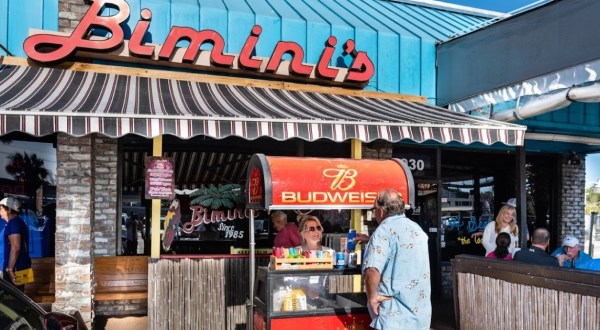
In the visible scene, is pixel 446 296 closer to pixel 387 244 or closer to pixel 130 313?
pixel 130 313

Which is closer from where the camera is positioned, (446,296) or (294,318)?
(294,318)

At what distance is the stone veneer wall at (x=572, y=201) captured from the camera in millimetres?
10781

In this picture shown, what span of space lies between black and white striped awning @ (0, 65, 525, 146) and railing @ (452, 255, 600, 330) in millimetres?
1677

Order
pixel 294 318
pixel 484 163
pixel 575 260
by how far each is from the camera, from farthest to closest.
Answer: pixel 484 163 < pixel 575 260 < pixel 294 318

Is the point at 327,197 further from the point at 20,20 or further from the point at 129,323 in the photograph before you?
the point at 20,20

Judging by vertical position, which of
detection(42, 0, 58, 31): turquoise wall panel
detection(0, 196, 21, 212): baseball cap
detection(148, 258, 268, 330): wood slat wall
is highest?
detection(42, 0, 58, 31): turquoise wall panel

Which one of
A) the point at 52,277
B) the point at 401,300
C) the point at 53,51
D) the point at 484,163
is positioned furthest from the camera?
the point at 484,163

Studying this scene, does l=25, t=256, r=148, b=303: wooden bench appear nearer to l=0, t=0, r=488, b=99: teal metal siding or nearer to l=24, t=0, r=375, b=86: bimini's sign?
l=24, t=0, r=375, b=86: bimini's sign

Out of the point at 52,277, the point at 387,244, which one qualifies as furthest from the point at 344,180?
the point at 52,277

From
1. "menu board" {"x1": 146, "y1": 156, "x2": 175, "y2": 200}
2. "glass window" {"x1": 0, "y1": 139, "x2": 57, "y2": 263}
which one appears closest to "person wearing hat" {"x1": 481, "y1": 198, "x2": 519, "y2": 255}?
"menu board" {"x1": 146, "y1": 156, "x2": 175, "y2": 200}

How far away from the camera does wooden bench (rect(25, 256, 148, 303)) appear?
7109 millimetres

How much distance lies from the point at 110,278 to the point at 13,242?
1.27 m

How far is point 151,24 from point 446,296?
6339 mm

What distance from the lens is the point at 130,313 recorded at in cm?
714
